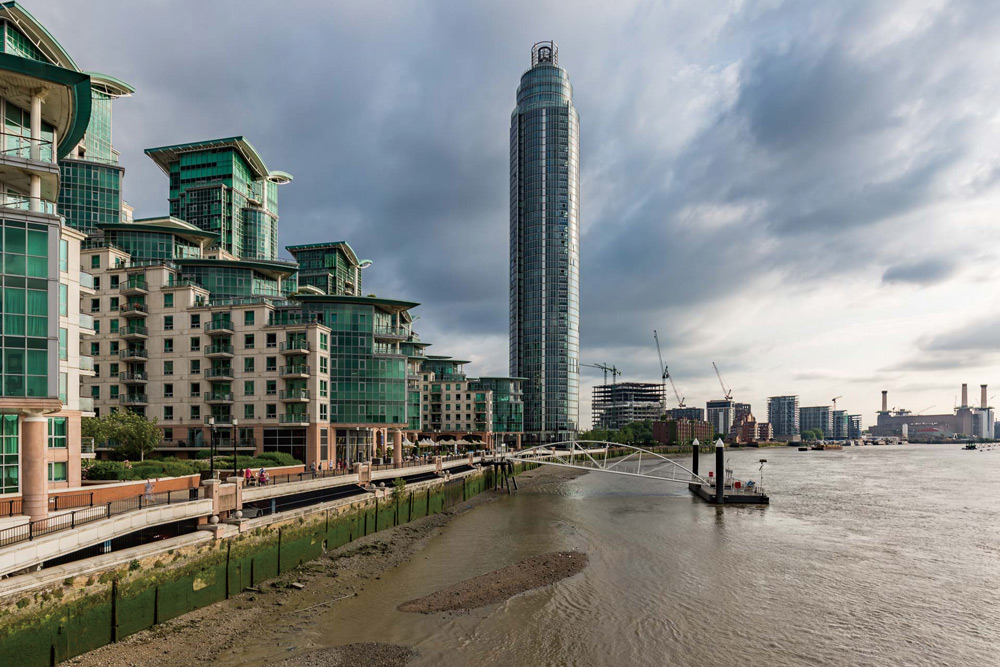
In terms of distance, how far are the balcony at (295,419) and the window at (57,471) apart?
3386 centimetres

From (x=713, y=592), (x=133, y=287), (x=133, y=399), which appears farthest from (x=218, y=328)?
(x=713, y=592)

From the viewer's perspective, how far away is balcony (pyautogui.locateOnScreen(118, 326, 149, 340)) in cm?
7525

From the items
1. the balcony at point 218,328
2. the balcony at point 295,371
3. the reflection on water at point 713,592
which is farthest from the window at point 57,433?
the balcony at point 218,328

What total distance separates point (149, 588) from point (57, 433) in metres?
19.7

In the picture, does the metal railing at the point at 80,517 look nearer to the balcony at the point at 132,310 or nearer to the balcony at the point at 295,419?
the balcony at the point at 295,419

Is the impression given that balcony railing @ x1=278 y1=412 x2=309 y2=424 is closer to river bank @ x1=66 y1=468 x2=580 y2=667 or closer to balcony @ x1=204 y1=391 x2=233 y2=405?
balcony @ x1=204 y1=391 x2=233 y2=405

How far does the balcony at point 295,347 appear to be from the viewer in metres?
74.4

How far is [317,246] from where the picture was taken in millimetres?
141250

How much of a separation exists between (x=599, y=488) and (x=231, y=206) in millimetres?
95044

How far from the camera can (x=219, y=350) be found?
7600 cm

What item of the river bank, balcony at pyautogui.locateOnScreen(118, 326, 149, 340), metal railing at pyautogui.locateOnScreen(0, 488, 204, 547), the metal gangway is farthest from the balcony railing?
metal railing at pyautogui.locateOnScreen(0, 488, 204, 547)

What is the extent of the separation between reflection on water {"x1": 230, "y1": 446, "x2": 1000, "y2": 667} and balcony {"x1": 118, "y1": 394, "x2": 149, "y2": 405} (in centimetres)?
4246

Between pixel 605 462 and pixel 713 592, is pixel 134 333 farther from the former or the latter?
pixel 605 462

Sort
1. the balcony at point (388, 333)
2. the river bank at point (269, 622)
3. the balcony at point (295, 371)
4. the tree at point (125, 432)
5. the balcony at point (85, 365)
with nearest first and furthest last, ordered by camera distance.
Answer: the river bank at point (269, 622), the balcony at point (85, 365), the tree at point (125, 432), the balcony at point (295, 371), the balcony at point (388, 333)
